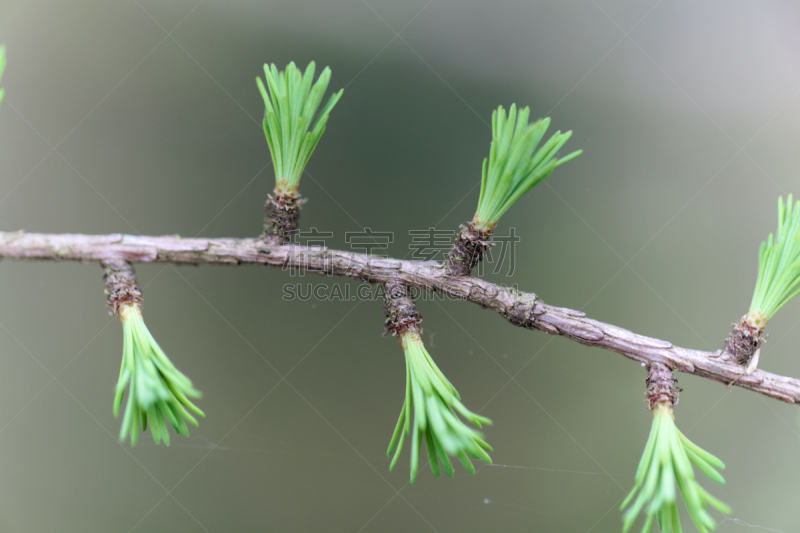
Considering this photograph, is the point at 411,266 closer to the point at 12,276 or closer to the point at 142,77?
the point at 142,77

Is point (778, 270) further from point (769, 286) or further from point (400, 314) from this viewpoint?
point (400, 314)

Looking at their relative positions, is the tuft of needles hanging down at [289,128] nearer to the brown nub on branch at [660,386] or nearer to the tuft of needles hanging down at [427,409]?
the tuft of needles hanging down at [427,409]

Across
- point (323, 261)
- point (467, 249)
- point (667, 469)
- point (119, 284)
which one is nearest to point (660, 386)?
point (667, 469)

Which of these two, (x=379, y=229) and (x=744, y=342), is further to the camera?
(x=379, y=229)

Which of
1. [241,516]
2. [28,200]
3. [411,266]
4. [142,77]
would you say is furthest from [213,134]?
[241,516]

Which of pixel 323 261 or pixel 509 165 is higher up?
pixel 509 165

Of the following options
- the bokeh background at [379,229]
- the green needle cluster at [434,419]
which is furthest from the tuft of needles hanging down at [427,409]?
the bokeh background at [379,229]

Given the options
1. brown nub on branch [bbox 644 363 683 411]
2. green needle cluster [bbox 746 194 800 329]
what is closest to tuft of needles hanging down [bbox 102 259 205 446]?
brown nub on branch [bbox 644 363 683 411]
